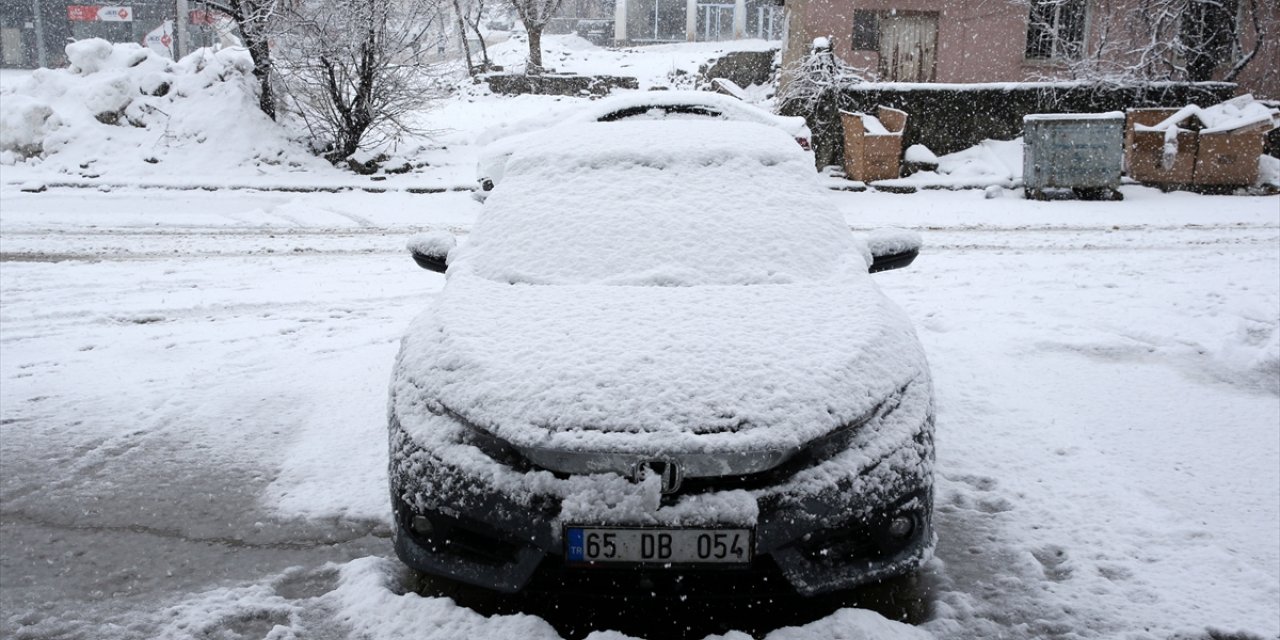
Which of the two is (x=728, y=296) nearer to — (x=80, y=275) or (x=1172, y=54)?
(x=80, y=275)

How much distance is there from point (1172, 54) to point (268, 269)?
1811cm

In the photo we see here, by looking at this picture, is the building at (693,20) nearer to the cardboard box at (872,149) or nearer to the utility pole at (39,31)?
the utility pole at (39,31)

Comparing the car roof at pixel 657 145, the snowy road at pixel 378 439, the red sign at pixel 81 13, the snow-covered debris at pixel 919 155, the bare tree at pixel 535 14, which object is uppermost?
the red sign at pixel 81 13

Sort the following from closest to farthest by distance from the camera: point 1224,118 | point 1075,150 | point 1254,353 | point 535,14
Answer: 1. point 1254,353
2. point 1075,150
3. point 1224,118
4. point 535,14

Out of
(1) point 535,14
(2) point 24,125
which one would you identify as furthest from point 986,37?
(2) point 24,125

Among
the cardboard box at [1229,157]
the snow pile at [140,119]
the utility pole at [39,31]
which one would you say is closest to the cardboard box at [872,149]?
the cardboard box at [1229,157]

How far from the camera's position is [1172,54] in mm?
18891

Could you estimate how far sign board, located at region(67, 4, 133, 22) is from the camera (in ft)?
133

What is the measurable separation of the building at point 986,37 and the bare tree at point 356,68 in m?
9.64

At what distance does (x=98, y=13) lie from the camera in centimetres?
4084

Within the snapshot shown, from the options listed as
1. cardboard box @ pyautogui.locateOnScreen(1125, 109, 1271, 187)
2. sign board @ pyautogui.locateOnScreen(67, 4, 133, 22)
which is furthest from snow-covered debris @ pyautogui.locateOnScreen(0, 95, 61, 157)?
sign board @ pyautogui.locateOnScreen(67, 4, 133, 22)

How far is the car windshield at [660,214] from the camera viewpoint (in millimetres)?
3816

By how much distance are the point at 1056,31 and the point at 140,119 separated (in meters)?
19.5

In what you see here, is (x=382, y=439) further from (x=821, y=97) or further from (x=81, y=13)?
(x=81, y=13)
